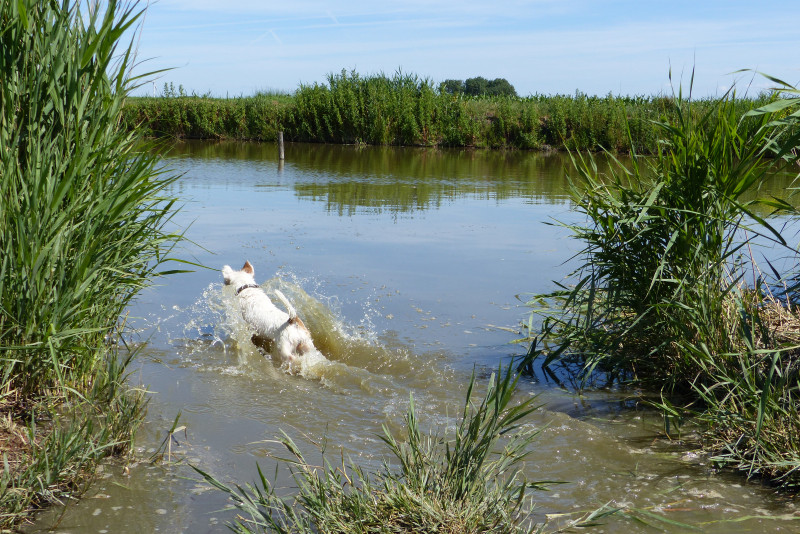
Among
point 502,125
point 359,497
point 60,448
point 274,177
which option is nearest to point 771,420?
point 359,497

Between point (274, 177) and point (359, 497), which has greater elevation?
point (274, 177)

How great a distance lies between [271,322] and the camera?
21.7 ft

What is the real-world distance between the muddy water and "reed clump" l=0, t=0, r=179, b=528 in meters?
0.38

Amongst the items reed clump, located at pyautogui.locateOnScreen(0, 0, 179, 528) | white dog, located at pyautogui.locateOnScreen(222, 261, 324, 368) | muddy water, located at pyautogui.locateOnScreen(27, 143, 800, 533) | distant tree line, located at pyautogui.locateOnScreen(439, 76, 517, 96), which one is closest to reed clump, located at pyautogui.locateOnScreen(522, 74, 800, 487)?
muddy water, located at pyautogui.locateOnScreen(27, 143, 800, 533)

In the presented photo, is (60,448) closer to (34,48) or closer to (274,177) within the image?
(34,48)

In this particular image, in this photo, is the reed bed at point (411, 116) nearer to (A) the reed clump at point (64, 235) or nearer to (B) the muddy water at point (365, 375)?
(B) the muddy water at point (365, 375)

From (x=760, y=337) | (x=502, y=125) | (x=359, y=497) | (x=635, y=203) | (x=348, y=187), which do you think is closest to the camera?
(x=359, y=497)

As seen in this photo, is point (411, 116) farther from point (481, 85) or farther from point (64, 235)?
point (481, 85)

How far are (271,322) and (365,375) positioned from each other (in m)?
1.07

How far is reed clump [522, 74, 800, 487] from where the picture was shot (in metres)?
4.70

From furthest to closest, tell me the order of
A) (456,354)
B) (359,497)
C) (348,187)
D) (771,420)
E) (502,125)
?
1. (502,125)
2. (348,187)
3. (456,354)
4. (771,420)
5. (359,497)

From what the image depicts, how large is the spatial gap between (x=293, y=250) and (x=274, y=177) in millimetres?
10561

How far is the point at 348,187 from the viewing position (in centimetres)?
1942

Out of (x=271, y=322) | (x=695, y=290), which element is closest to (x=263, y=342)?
(x=271, y=322)
